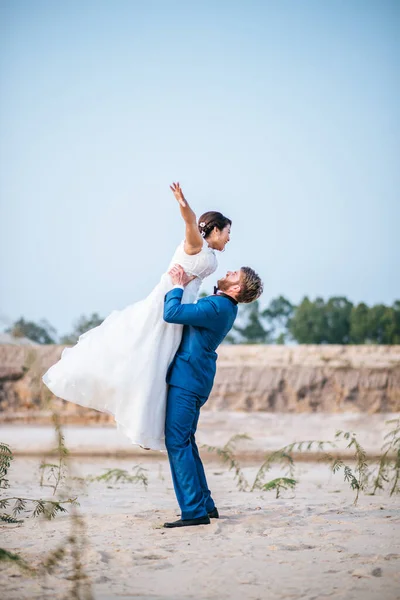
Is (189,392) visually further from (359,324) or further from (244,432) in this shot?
(359,324)

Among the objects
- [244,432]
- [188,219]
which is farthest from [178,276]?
[244,432]

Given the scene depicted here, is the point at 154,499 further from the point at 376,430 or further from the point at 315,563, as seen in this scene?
the point at 376,430

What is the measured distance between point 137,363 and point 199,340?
0.44 metres

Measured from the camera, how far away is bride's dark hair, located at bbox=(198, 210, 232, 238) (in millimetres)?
5430

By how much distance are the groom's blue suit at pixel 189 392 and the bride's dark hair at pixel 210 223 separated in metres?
0.48

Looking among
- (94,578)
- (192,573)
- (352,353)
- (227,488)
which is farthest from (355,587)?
(352,353)

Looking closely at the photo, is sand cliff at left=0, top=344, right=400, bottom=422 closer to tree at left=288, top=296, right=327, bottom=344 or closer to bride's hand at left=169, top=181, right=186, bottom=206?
bride's hand at left=169, top=181, right=186, bottom=206

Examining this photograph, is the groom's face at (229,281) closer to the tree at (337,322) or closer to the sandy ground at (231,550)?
the sandy ground at (231,550)

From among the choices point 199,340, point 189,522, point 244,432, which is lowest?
point 244,432

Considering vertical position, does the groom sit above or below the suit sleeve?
below

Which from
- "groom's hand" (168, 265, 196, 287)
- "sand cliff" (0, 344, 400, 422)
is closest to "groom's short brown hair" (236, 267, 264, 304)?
"groom's hand" (168, 265, 196, 287)

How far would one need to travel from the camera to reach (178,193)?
5.10m

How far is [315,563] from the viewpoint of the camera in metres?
4.26

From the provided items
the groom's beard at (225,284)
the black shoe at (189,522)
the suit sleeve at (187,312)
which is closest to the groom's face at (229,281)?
the groom's beard at (225,284)
